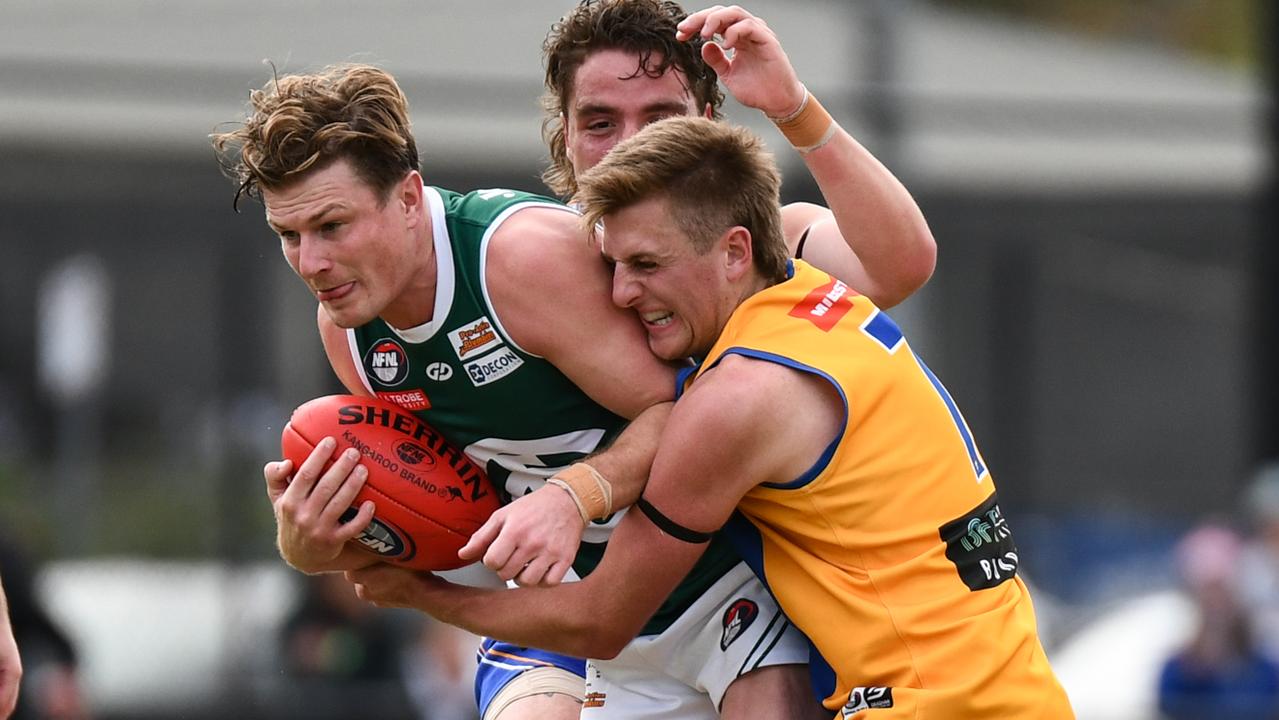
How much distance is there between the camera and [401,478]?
3.91m

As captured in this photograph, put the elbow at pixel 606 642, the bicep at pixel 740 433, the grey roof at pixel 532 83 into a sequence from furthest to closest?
the grey roof at pixel 532 83 < the elbow at pixel 606 642 < the bicep at pixel 740 433

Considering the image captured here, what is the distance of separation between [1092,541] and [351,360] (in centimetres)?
917

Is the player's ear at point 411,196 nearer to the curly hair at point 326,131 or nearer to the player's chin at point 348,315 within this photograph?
the curly hair at point 326,131

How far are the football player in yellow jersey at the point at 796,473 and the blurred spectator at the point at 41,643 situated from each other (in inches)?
170

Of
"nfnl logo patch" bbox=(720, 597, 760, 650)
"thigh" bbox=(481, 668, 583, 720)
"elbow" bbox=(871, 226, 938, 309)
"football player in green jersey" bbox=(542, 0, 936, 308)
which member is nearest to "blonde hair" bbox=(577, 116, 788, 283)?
"football player in green jersey" bbox=(542, 0, 936, 308)

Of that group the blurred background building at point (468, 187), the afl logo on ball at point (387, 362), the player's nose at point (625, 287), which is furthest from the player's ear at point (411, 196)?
the blurred background building at point (468, 187)

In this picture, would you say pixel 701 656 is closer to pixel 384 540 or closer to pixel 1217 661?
pixel 384 540

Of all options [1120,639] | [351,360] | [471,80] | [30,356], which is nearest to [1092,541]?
[1120,639]

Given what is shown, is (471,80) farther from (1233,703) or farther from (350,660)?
(1233,703)

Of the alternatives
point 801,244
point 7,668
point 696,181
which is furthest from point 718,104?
point 7,668

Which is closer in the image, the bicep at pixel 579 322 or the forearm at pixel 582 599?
the forearm at pixel 582 599

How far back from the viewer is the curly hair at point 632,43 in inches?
170

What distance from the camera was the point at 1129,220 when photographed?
14.8 meters

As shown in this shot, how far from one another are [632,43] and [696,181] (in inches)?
29.4
